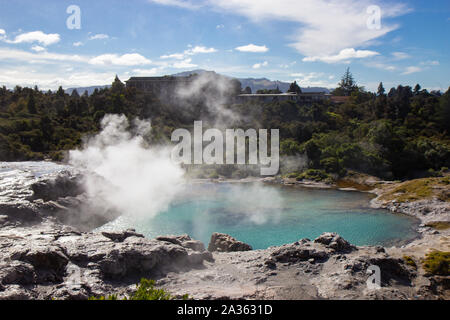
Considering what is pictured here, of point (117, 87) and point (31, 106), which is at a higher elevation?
point (117, 87)

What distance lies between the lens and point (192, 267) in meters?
16.9

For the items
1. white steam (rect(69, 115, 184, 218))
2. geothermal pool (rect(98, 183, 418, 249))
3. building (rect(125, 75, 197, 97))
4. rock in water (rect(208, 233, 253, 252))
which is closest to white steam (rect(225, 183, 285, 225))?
geothermal pool (rect(98, 183, 418, 249))

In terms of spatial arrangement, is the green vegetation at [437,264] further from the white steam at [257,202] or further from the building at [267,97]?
the building at [267,97]

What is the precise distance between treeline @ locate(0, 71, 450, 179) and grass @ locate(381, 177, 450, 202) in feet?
27.4

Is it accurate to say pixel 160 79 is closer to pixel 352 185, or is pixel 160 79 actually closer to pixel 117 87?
pixel 117 87

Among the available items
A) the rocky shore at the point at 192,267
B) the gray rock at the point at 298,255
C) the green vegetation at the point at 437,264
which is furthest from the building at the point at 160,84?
the green vegetation at the point at 437,264

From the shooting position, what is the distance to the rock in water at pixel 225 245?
20.5 meters

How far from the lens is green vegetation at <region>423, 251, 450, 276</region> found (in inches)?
664

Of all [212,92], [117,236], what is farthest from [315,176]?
[212,92]

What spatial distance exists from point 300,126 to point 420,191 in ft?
82.7

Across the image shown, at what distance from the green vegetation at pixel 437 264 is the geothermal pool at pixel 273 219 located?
5.36 m

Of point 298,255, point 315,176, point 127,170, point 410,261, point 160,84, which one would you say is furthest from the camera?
point 160,84

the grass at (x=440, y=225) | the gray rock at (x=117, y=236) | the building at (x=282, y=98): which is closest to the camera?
the gray rock at (x=117, y=236)
